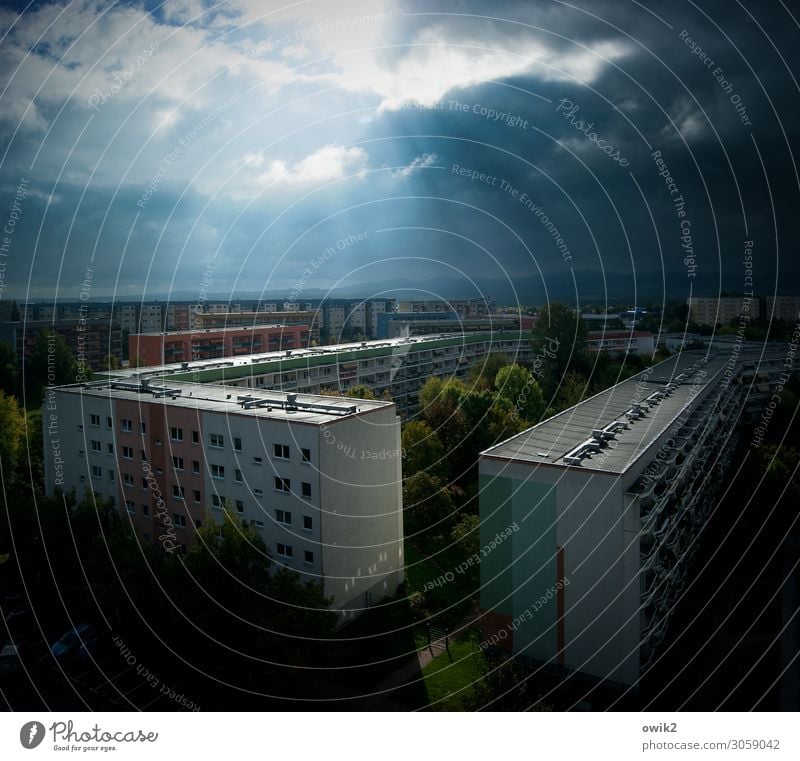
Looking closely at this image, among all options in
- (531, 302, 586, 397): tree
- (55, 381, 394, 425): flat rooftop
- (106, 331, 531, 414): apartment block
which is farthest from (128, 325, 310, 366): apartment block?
(55, 381, 394, 425): flat rooftop

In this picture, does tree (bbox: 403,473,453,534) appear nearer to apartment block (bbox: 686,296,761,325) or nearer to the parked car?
the parked car

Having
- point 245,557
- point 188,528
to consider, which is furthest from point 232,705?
point 188,528

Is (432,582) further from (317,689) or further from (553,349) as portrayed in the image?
(553,349)

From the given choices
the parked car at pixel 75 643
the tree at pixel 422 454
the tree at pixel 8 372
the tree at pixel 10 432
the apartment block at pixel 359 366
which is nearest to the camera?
the parked car at pixel 75 643

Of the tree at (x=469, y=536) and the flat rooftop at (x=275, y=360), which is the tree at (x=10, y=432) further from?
the tree at (x=469, y=536)

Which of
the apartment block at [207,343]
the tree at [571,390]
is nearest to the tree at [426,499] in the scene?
the tree at [571,390]

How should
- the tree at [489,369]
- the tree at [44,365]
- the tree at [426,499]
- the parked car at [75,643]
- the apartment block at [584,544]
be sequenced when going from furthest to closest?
1. the tree at [44,365]
2. the tree at [489,369]
3. the tree at [426,499]
4. the parked car at [75,643]
5. the apartment block at [584,544]
